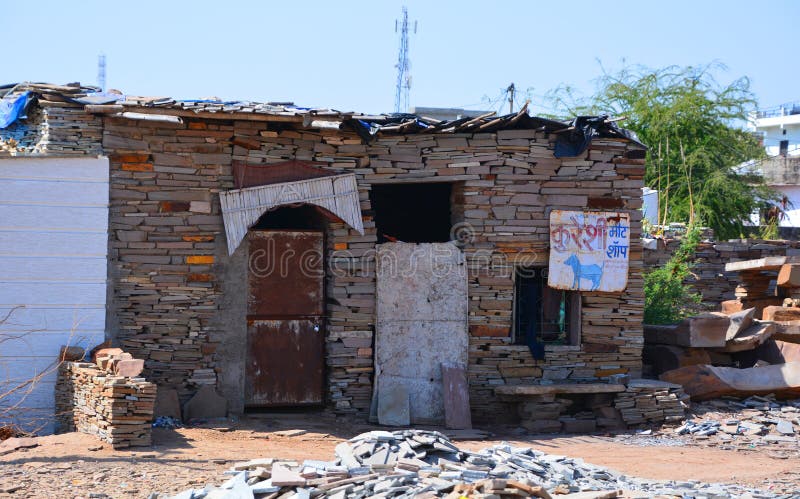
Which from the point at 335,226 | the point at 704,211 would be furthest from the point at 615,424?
the point at 704,211

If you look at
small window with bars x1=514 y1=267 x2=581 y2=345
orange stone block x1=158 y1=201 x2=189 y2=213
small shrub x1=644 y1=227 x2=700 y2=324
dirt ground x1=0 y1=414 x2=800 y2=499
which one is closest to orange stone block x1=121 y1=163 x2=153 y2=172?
orange stone block x1=158 y1=201 x2=189 y2=213

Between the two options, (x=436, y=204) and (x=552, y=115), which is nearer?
(x=436, y=204)

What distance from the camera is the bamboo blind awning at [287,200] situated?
1070 centimetres

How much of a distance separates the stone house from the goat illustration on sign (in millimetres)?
254

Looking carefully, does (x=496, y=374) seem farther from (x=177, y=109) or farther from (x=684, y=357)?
(x=177, y=109)

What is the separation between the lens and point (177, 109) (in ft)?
33.8

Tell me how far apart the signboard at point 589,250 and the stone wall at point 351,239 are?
15 centimetres

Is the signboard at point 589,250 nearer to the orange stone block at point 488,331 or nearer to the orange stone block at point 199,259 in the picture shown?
the orange stone block at point 488,331

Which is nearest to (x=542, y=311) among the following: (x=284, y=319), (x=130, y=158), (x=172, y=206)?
(x=284, y=319)

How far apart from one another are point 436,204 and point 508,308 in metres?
2.37

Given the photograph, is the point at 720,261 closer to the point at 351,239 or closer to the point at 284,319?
the point at 351,239

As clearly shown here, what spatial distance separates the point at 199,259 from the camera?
1078 cm

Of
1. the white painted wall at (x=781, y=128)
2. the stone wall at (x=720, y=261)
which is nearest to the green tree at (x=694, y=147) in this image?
the stone wall at (x=720, y=261)

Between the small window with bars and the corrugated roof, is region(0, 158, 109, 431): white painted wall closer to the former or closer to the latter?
the corrugated roof
